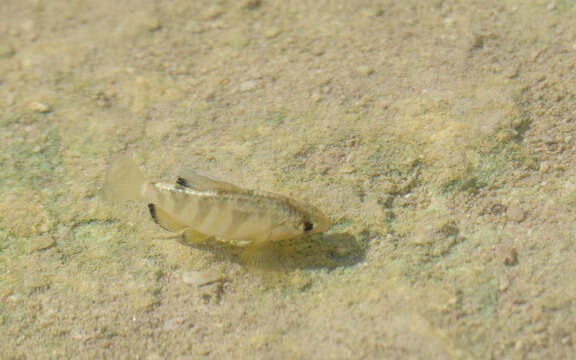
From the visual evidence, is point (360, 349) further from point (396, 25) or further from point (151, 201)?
point (396, 25)

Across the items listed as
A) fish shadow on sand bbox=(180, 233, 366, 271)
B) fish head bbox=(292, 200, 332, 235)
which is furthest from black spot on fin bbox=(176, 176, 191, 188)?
fish head bbox=(292, 200, 332, 235)

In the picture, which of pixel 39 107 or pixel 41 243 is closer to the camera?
pixel 41 243

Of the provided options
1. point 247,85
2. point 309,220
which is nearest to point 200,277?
point 309,220

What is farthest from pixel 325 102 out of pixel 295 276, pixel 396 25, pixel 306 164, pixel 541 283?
pixel 541 283

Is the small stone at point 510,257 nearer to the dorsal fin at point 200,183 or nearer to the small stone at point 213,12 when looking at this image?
the dorsal fin at point 200,183

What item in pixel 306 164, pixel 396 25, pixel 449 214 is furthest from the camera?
pixel 396 25

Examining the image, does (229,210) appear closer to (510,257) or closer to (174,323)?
(174,323)

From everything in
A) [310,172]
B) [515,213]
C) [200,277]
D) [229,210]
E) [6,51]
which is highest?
[229,210]
